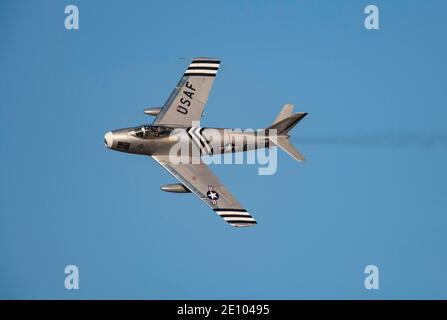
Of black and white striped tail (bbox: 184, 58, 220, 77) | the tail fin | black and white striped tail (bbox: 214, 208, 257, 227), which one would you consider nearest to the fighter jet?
the tail fin

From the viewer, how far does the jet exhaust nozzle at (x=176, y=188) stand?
73.4m

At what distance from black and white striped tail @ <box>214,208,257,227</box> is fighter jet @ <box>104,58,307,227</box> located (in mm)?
559

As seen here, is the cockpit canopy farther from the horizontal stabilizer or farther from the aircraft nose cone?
the horizontal stabilizer

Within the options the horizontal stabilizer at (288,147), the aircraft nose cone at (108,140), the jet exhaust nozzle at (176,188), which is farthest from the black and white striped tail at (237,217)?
A: the aircraft nose cone at (108,140)

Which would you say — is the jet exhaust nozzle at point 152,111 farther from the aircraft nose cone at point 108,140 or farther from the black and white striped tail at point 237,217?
the black and white striped tail at point 237,217

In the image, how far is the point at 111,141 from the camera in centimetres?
7488

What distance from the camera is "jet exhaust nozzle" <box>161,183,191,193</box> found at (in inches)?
2889

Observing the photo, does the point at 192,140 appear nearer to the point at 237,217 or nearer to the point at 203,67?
the point at 203,67

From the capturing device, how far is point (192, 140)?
2987 inches

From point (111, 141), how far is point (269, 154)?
12532mm

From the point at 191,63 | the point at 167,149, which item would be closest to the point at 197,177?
the point at 167,149

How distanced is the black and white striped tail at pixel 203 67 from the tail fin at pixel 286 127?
7.43 meters

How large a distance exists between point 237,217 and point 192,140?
833cm
